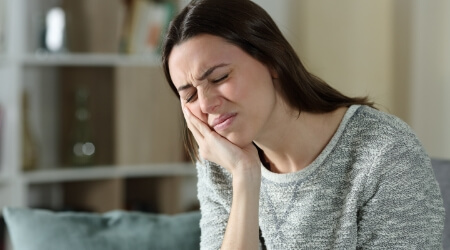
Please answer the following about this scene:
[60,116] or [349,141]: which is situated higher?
[349,141]

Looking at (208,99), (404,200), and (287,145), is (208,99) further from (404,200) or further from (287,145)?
(404,200)

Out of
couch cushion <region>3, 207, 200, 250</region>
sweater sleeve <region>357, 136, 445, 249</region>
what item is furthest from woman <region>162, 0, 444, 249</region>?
couch cushion <region>3, 207, 200, 250</region>

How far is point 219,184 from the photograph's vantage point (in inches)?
76.1

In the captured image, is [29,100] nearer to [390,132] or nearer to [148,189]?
[148,189]

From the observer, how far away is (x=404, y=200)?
1.64m

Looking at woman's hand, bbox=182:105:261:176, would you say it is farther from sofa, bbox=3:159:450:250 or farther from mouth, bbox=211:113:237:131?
sofa, bbox=3:159:450:250

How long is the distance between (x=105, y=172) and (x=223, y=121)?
1.98 m

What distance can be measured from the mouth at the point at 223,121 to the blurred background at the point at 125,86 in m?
1.81

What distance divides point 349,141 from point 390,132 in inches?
3.6

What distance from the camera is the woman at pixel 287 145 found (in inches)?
63.6

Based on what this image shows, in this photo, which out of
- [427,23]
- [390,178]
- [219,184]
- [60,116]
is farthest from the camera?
[60,116]

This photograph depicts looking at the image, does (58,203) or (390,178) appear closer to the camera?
(390,178)

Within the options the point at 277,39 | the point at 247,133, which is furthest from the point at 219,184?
the point at 277,39

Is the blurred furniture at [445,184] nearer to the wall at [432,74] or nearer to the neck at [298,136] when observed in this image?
the neck at [298,136]
